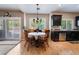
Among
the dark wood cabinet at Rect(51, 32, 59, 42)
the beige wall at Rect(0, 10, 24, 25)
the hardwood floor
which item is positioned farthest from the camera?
the beige wall at Rect(0, 10, 24, 25)

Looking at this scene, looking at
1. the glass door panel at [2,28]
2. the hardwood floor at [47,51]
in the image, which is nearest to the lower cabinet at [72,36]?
the hardwood floor at [47,51]

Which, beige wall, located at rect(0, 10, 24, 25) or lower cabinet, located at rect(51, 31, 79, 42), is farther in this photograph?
beige wall, located at rect(0, 10, 24, 25)

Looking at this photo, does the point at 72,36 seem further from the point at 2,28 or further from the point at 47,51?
the point at 2,28

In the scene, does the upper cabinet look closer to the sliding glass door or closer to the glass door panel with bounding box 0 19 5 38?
the sliding glass door

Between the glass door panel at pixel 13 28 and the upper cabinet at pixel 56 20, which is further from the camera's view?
the glass door panel at pixel 13 28

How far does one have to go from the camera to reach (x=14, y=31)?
812cm

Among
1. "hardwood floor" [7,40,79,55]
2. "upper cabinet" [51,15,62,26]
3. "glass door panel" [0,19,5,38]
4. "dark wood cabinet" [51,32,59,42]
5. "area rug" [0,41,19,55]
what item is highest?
"upper cabinet" [51,15,62,26]

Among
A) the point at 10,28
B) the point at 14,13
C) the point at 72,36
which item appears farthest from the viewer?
the point at 14,13

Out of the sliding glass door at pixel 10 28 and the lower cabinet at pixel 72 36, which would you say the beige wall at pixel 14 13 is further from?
the lower cabinet at pixel 72 36

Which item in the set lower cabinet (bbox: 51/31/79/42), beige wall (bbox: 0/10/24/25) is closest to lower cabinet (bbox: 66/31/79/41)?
lower cabinet (bbox: 51/31/79/42)

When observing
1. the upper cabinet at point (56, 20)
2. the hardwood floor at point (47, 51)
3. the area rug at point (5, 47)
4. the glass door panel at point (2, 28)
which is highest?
the upper cabinet at point (56, 20)

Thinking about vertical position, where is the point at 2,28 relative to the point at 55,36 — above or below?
above

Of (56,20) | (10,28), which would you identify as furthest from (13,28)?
(56,20)
